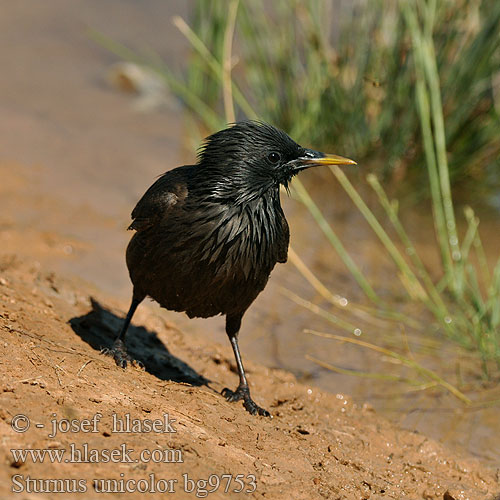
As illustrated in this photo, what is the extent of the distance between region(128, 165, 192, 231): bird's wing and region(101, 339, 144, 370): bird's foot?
71 cm

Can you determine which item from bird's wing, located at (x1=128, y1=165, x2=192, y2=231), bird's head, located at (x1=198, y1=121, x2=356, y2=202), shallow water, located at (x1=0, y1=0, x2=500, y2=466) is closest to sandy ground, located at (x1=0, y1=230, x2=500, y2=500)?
shallow water, located at (x1=0, y1=0, x2=500, y2=466)

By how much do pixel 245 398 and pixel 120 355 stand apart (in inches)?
29.6

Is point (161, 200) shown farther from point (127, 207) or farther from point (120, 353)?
point (127, 207)

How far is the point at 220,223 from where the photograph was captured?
13.3 feet

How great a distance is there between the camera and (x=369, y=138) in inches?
302

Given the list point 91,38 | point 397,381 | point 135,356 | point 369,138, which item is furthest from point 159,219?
point 91,38

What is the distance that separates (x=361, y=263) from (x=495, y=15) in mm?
2368

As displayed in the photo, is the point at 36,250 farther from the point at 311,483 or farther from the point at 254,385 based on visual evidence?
the point at 311,483

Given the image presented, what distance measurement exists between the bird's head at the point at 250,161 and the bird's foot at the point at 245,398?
117 centimetres

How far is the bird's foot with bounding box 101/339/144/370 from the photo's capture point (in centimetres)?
436

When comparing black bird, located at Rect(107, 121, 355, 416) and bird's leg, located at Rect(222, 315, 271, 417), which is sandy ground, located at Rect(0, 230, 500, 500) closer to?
bird's leg, located at Rect(222, 315, 271, 417)

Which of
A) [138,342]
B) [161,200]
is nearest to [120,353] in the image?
[138,342]

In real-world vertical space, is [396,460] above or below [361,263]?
below

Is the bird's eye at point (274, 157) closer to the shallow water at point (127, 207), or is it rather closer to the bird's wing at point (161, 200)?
the bird's wing at point (161, 200)
